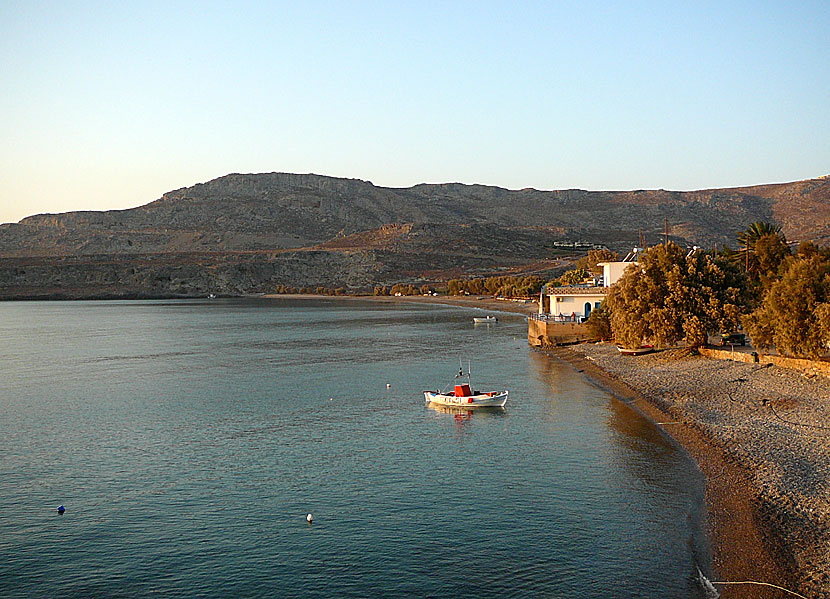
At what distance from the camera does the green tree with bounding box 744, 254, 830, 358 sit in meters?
40.3

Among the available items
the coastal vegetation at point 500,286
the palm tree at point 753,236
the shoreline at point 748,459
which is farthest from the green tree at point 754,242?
the coastal vegetation at point 500,286

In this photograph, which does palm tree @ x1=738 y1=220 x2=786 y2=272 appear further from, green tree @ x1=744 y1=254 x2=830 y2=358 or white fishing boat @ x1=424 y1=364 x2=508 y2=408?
white fishing boat @ x1=424 y1=364 x2=508 y2=408

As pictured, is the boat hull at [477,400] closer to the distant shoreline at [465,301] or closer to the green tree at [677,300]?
the green tree at [677,300]

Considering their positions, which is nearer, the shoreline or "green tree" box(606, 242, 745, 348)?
the shoreline

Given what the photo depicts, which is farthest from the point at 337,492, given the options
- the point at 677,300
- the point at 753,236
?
the point at 753,236

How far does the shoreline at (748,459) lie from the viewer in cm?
1895

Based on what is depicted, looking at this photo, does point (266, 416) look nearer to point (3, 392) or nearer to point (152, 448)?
point (152, 448)

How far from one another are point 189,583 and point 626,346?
141 ft

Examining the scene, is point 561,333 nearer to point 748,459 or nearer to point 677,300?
point 677,300

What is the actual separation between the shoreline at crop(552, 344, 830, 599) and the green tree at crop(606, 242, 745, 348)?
233 cm

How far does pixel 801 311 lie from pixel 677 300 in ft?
36.8

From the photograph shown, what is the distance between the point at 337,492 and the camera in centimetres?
2653

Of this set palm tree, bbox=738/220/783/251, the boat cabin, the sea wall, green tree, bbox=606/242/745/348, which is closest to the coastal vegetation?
the sea wall

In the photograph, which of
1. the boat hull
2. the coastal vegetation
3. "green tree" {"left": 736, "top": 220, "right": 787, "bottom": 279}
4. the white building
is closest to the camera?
the boat hull
